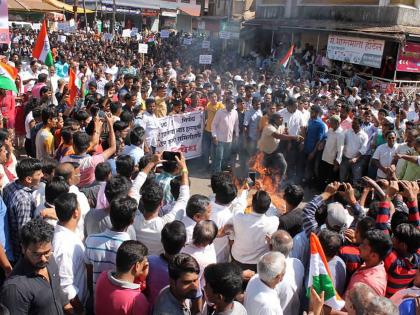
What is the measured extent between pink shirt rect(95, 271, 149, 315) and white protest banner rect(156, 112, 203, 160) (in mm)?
5686

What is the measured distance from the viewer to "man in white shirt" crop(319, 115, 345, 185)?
8039 mm

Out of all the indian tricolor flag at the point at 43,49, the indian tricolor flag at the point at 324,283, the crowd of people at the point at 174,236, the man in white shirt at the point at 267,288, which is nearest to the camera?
the crowd of people at the point at 174,236

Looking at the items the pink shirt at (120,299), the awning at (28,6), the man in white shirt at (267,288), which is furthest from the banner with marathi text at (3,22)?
the awning at (28,6)

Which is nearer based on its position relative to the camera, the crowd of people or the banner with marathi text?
the crowd of people

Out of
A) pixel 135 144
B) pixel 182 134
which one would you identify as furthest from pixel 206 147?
pixel 135 144

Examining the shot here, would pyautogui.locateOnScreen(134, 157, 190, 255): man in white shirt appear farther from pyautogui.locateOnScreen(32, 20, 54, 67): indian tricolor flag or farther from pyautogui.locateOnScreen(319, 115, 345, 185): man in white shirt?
pyautogui.locateOnScreen(32, 20, 54, 67): indian tricolor flag

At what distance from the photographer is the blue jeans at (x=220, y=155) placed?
29.0 feet

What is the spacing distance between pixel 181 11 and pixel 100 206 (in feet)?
163

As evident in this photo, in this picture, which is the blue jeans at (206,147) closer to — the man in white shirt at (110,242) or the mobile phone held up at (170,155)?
the mobile phone held up at (170,155)

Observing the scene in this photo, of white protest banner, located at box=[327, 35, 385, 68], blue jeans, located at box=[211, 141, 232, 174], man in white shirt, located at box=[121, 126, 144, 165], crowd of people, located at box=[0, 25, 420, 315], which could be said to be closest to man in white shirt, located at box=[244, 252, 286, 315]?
crowd of people, located at box=[0, 25, 420, 315]

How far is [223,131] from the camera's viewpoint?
8.64 m

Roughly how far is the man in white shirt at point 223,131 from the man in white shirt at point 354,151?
2.12 metres

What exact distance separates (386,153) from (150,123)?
4.06 meters

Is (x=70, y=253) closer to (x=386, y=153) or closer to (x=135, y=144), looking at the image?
(x=135, y=144)
